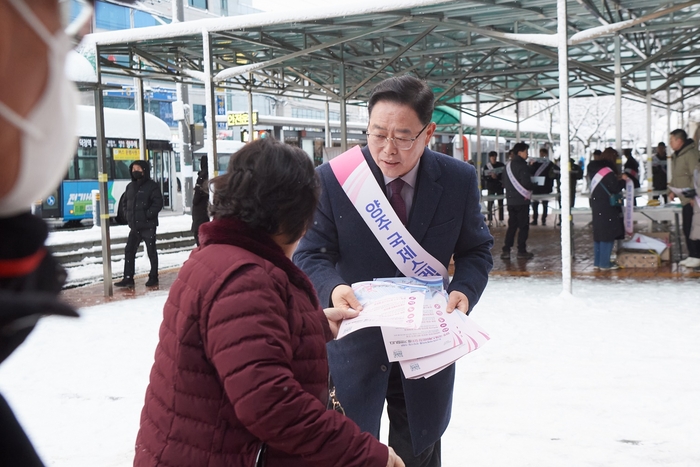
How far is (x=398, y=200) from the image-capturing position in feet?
8.65

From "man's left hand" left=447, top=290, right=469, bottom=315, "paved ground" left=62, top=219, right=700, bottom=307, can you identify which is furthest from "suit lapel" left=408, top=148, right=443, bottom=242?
"paved ground" left=62, top=219, right=700, bottom=307

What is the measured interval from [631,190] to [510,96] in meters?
12.1

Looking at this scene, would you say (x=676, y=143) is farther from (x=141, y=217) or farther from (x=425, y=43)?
(x=141, y=217)

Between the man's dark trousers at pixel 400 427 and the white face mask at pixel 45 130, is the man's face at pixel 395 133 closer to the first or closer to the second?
the man's dark trousers at pixel 400 427

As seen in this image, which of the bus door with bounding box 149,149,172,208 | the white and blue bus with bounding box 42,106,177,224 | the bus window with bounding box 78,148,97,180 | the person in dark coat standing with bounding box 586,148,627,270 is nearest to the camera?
the person in dark coat standing with bounding box 586,148,627,270

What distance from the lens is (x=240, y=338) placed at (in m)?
Answer: 1.45

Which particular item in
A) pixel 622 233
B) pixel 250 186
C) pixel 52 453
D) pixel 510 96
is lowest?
pixel 52 453

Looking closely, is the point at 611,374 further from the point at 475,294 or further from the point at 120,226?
the point at 120,226

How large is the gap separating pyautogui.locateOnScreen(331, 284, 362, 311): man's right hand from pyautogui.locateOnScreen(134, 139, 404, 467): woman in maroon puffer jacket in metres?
0.47

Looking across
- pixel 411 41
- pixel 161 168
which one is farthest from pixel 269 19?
pixel 161 168

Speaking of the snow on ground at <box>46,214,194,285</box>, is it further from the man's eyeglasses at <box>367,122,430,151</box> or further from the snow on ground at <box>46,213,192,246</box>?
the man's eyeglasses at <box>367,122,430,151</box>

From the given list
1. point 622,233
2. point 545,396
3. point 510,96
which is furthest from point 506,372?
point 510,96

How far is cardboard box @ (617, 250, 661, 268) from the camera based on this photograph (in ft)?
33.6

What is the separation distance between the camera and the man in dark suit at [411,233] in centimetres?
250
